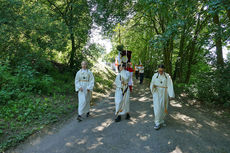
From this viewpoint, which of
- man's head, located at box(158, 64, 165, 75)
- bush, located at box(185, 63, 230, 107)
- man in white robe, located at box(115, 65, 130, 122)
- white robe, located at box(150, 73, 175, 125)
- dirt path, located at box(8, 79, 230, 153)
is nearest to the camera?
dirt path, located at box(8, 79, 230, 153)

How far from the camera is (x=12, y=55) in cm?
767

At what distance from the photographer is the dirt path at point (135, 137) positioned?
12.5 ft

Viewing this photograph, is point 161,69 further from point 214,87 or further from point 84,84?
point 214,87

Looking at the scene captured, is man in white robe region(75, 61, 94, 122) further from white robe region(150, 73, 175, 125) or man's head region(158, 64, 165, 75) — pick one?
man's head region(158, 64, 165, 75)

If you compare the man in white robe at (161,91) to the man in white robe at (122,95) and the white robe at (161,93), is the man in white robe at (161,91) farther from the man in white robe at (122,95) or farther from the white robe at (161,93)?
the man in white robe at (122,95)

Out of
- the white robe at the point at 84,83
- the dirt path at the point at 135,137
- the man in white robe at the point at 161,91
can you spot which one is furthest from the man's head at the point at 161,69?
the white robe at the point at 84,83

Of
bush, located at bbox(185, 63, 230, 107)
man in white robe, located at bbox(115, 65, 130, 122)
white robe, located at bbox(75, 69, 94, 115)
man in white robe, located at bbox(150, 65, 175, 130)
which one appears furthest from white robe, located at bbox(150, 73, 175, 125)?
bush, located at bbox(185, 63, 230, 107)

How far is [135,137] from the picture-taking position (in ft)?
14.3

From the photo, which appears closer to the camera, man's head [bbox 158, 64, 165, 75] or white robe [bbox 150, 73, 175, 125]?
white robe [bbox 150, 73, 175, 125]

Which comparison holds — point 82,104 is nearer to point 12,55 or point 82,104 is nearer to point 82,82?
point 82,82

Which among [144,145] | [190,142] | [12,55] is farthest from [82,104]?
[12,55]

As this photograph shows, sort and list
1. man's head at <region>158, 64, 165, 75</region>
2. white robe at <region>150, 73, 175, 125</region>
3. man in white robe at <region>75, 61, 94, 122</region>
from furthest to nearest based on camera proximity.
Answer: man in white robe at <region>75, 61, 94, 122</region>, man's head at <region>158, 64, 165, 75</region>, white robe at <region>150, 73, 175, 125</region>

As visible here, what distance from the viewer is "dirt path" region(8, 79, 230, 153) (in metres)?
3.80

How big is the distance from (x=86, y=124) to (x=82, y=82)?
1.60 metres
